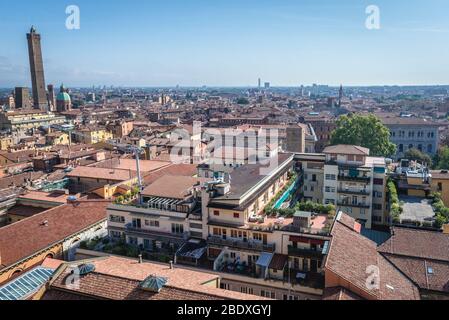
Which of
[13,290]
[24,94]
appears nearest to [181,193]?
Result: [13,290]

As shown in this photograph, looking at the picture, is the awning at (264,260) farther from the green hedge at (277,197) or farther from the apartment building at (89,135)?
the apartment building at (89,135)

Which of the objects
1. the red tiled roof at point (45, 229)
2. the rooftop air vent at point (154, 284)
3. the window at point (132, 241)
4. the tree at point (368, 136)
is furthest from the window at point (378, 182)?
the rooftop air vent at point (154, 284)

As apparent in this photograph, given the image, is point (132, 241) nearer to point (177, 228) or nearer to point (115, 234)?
point (115, 234)

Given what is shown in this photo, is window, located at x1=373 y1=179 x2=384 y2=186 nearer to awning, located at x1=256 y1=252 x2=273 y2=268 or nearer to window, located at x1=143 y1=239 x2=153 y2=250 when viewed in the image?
awning, located at x1=256 y1=252 x2=273 y2=268
